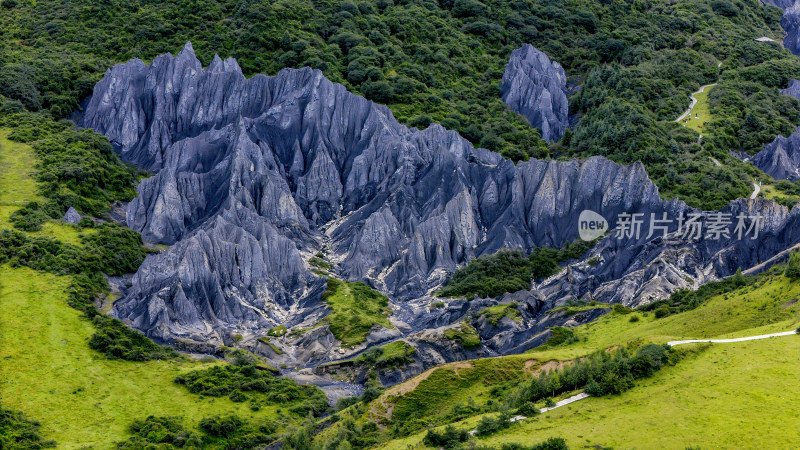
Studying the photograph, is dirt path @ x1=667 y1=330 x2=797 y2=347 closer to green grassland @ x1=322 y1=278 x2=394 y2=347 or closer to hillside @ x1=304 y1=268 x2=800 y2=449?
hillside @ x1=304 y1=268 x2=800 y2=449

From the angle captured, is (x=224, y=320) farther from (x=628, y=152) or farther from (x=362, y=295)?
(x=628, y=152)

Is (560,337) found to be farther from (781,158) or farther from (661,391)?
(781,158)

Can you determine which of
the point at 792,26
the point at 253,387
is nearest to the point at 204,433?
the point at 253,387

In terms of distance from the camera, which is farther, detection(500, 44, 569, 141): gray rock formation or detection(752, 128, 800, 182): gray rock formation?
detection(500, 44, 569, 141): gray rock formation

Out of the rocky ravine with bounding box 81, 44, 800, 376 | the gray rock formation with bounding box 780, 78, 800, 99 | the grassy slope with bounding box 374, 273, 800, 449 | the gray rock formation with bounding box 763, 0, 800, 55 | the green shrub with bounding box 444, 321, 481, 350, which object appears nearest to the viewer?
the grassy slope with bounding box 374, 273, 800, 449

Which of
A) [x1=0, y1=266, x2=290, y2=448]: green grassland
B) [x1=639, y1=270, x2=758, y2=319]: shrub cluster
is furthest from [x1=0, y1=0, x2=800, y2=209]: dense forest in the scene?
[x1=0, y1=266, x2=290, y2=448]: green grassland

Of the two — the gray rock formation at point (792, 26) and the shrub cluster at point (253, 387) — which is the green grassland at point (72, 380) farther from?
the gray rock formation at point (792, 26)

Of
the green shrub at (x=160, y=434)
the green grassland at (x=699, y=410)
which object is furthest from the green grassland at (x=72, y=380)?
the green grassland at (x=699, y=410)
